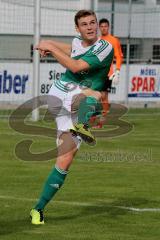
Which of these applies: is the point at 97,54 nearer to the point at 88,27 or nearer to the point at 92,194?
the point at 88,27

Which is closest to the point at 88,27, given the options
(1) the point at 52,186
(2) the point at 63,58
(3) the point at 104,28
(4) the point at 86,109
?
(2) the point at 63,58

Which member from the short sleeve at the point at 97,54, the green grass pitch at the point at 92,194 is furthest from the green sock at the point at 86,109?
the green grass pitch at the point at 92,194

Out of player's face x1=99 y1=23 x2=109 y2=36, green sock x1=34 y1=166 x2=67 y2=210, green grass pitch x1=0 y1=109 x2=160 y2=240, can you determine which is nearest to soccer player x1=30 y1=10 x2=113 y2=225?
green sock x1=34 y1=166 x2=67 y2=210

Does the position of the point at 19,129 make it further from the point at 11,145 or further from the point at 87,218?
the point at 87,218

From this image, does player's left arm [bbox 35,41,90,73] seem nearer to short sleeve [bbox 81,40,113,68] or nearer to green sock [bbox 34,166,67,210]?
short sleeve [bbox 81,40,113,68]

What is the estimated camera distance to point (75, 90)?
30.8 ft

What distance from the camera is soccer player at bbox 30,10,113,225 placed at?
29.9ft

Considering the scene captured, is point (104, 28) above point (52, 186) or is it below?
above

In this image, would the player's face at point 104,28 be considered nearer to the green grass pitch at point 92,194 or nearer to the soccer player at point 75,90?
the green grass pitch at point 92,194

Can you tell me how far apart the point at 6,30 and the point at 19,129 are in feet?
33.0

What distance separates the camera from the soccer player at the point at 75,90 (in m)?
9.10

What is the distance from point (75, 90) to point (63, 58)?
2.16 ft

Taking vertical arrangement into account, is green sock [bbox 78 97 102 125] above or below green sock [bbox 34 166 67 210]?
above

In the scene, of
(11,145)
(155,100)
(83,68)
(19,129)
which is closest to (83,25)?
(83,68)
